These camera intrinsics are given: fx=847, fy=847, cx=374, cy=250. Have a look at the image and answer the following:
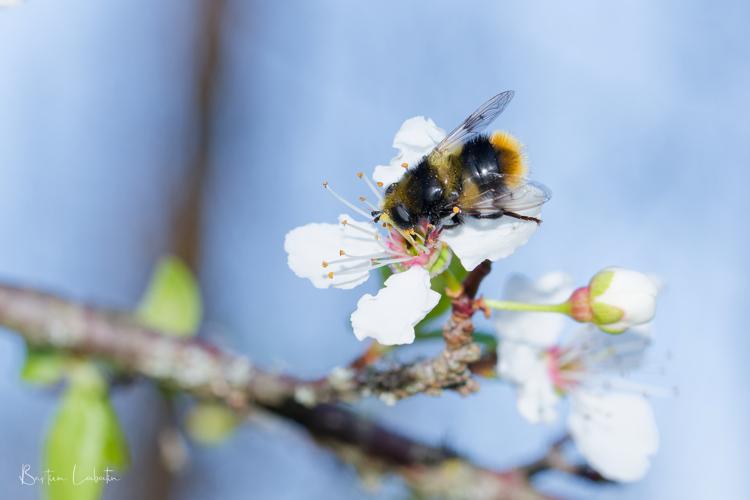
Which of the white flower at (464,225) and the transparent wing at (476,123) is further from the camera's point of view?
the transparent wing at (476,123)

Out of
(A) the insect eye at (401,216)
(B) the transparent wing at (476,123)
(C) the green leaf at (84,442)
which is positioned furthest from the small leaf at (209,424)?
(B) the transparent wing at (476,123)

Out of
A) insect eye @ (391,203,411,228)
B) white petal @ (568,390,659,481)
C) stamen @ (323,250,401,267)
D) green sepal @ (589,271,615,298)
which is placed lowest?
white petal @ (568,390,659,481)

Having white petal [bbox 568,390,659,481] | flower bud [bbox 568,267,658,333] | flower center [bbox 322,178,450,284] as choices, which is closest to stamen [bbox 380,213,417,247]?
flower center [bbox 322,178,450,284]

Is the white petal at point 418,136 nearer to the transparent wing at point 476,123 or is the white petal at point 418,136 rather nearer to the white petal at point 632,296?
the transparent wing at point 476,123

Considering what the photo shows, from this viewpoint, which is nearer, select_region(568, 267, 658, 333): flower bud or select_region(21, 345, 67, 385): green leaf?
select_region(568, 267, 658, 333): flower bud

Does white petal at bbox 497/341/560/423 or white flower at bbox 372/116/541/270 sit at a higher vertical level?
white flower at bbox 372/116/541/270

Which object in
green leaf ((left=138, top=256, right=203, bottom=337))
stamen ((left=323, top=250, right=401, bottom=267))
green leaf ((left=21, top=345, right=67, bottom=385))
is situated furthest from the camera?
green leaf ((left=138, top=256, right=203, bottom=337))

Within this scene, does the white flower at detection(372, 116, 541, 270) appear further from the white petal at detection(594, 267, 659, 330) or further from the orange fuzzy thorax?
the white petal at detection(594, 267, 659, 330)

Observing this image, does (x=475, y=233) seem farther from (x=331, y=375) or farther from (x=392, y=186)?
(x=331, y=375)

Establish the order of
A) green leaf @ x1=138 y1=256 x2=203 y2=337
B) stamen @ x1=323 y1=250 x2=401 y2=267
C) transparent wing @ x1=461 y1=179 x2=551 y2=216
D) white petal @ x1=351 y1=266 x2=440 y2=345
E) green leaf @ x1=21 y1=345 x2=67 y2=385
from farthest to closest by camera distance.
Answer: green leaf @ x1=138 y1=256 x2=203 y2=337
green leaf @ x1=21 y1=345 x2=67 y2=385
stamen @ x1=323 y1=250 x2=401 y2=267
transparent wing @ x1=461 y1=179 x2=551 y2=216
white petal @ x1=351 y1=266 x2=440 y2=345
